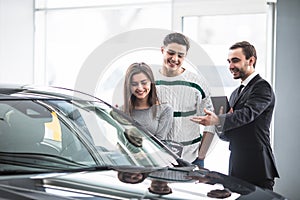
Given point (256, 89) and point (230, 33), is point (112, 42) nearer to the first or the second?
point (230, 33)

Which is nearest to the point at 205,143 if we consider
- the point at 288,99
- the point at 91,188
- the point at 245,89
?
the point at 245,89

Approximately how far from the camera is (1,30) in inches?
252

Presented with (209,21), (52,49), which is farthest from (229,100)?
(52,49)

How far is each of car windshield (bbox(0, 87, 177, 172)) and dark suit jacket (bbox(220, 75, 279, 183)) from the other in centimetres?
142

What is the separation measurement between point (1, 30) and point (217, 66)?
2.65m

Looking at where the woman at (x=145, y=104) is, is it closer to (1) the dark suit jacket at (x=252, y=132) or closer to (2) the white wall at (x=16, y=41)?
(1) the dark suit jacket at (x=252, y=132)

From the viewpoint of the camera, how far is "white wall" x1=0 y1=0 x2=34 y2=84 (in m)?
6.42

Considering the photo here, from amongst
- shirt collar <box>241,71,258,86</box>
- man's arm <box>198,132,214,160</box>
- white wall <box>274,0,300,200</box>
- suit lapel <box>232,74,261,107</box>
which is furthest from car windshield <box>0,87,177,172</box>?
white wall <box>274,0,300,200</box>

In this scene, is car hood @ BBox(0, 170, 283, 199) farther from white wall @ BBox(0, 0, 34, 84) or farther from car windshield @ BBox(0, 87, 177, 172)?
white wall @ BBox(0, 0, 34, 84)

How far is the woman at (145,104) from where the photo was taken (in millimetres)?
4000

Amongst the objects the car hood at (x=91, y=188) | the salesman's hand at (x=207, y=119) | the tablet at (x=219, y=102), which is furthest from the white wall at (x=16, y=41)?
the car hood at (x=91, y=188)

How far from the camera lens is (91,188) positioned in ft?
7.02

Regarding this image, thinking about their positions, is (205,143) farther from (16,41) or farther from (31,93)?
(16,41)

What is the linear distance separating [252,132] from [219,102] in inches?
16.8
